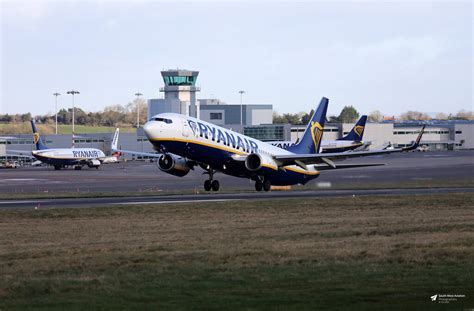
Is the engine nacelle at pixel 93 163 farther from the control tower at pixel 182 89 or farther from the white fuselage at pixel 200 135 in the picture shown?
the white fuselage at pixel 200 135

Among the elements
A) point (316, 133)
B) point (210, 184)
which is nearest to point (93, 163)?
point (316, 133)

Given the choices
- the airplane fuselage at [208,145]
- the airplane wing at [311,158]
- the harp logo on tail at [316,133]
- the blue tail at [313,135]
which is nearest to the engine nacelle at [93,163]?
the blue tail at [313,135]

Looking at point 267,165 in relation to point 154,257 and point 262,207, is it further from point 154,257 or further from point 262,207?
point 154,257

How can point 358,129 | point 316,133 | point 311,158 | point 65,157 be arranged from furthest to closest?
point 65,157
point 358,129
point 316,133
point 311,158

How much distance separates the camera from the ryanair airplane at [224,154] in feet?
167

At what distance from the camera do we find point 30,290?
64.4 feet

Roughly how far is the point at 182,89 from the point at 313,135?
4383 inches

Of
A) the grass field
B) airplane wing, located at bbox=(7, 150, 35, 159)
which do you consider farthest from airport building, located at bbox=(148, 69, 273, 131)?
the grass field

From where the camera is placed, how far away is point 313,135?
6456 cm

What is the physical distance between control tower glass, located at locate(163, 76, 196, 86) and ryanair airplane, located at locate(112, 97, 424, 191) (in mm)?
112959

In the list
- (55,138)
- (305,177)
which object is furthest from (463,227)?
(55,138)

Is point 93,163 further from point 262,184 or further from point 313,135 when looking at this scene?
point 262,184

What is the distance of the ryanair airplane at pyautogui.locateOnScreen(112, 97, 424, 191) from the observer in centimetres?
5091

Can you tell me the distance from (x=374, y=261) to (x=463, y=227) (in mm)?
9550
